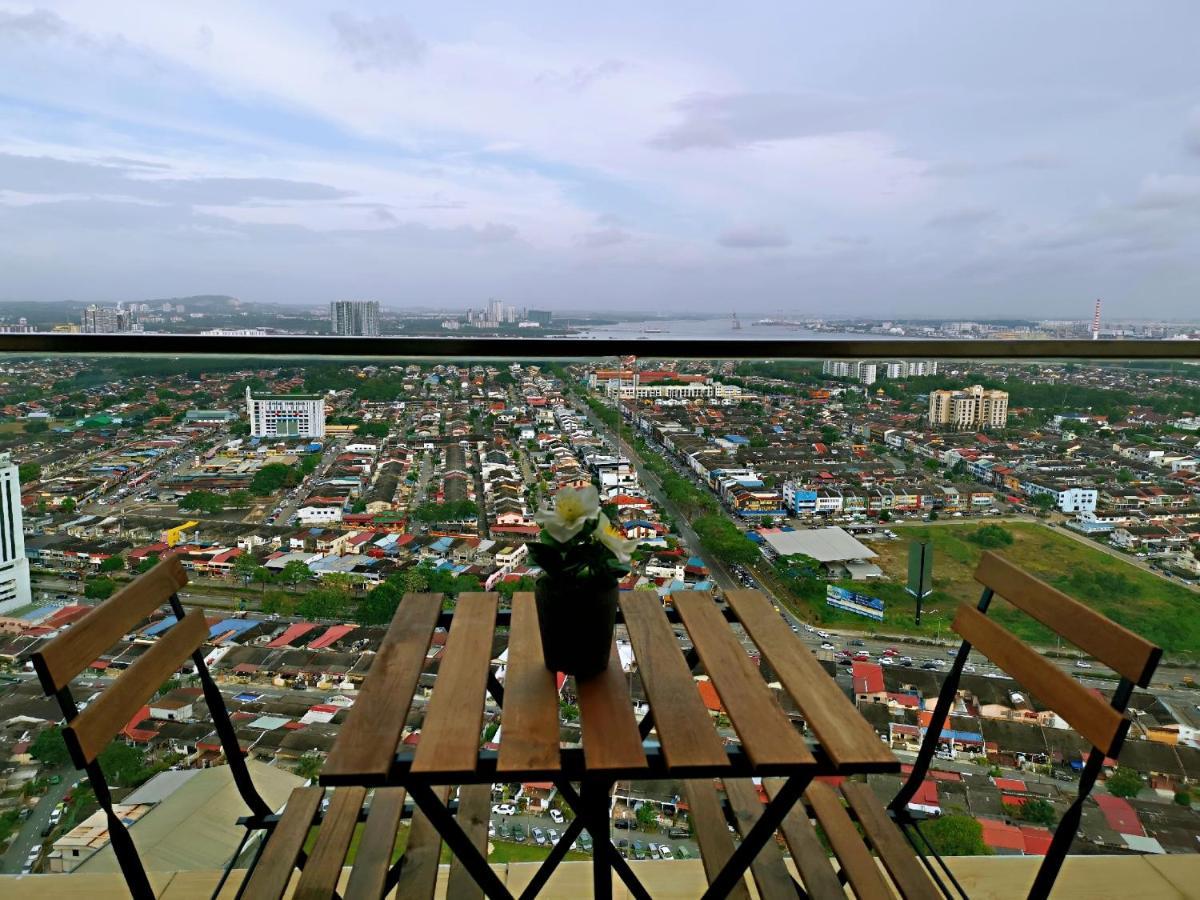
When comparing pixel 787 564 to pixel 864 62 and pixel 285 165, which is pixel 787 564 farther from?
pixel 285 165

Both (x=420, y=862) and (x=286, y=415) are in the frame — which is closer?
(x=420, y=862)

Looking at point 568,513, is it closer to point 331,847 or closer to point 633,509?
point 331,847

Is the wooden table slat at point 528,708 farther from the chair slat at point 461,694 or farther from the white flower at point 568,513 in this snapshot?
the white flower at point 568,513

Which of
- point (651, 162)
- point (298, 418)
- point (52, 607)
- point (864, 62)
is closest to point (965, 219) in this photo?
point (864, 62)

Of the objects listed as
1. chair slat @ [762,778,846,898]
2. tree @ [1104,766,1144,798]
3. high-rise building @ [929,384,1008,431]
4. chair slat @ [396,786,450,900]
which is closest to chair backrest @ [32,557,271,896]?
chair slat @ [396,786,450,900]

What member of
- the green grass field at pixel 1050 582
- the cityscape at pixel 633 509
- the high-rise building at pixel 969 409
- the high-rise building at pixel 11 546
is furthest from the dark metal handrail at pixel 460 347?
the green grass field at pixel 1050 582

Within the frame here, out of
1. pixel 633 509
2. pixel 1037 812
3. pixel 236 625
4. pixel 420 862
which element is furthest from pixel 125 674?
pixel 1037 812
